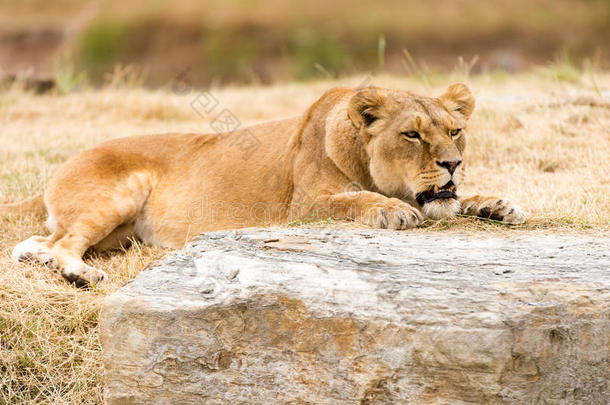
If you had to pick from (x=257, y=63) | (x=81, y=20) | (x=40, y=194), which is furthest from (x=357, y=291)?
(x=81, y=20)

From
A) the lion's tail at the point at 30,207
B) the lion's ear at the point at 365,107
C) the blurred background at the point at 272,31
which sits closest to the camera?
the lion's ear at the point at 365,107

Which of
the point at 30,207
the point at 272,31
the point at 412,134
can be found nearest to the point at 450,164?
the point at 412,134

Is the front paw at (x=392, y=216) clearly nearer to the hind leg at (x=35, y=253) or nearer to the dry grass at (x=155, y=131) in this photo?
the dry grass at (x=155, y=131)

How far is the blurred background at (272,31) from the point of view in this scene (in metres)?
24.2

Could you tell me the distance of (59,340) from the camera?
12.5ft

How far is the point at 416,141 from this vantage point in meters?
3.93

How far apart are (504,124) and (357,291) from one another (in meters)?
4.12

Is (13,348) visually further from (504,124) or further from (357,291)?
(504,124)

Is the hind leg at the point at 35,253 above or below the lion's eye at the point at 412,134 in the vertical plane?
below

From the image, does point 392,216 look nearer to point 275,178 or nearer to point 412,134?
point 412,134

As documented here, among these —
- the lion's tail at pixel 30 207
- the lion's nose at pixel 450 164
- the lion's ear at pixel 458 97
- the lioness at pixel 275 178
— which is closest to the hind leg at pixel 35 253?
the lioness at pixel 275 178

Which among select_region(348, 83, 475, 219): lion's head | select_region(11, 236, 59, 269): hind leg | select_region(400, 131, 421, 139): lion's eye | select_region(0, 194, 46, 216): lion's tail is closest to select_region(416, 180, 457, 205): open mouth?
select_region(348, 83, 475, 219): lion's head

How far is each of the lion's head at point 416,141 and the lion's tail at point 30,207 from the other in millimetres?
2247

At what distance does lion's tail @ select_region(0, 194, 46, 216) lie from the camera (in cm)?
519
